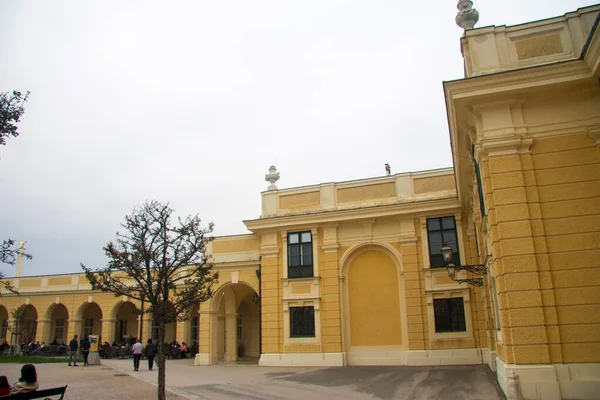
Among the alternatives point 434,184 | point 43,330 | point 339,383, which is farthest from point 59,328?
point 434,184

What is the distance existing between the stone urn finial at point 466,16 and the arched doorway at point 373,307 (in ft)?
A: 37.8

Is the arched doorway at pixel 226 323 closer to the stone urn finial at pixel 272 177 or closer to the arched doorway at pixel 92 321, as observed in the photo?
the stone urn finial at pixel 272 177

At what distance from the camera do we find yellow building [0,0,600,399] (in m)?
9.43

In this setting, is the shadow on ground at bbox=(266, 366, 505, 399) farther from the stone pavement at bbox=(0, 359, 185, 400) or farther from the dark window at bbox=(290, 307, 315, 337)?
the stone pavement at bbox=(0, 359, 185, 400)

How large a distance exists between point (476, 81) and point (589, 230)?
3.72 m

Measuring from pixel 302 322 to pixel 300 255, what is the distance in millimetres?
2955

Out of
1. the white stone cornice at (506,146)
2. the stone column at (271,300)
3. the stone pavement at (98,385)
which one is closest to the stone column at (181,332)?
the stone column at (271,300)

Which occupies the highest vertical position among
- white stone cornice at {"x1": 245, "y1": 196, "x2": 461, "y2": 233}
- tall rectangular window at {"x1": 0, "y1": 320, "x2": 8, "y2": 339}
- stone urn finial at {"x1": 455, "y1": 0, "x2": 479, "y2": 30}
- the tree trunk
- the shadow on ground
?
stone urn finial at {"x1": 455, "y1": 0, "x2": 479, "y2": 30}

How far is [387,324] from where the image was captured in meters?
20.6

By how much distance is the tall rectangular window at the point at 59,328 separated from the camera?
36219mm

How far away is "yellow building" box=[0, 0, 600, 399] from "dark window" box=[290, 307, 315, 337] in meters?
0.06

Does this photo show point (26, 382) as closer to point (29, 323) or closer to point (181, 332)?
point (181, 332)

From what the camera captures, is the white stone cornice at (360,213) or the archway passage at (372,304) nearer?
the white stone cornice at (360,213)

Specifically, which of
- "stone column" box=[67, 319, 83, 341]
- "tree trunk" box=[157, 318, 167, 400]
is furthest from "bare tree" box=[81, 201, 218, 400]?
"stone column" box=[67, 319, 83, 341]
